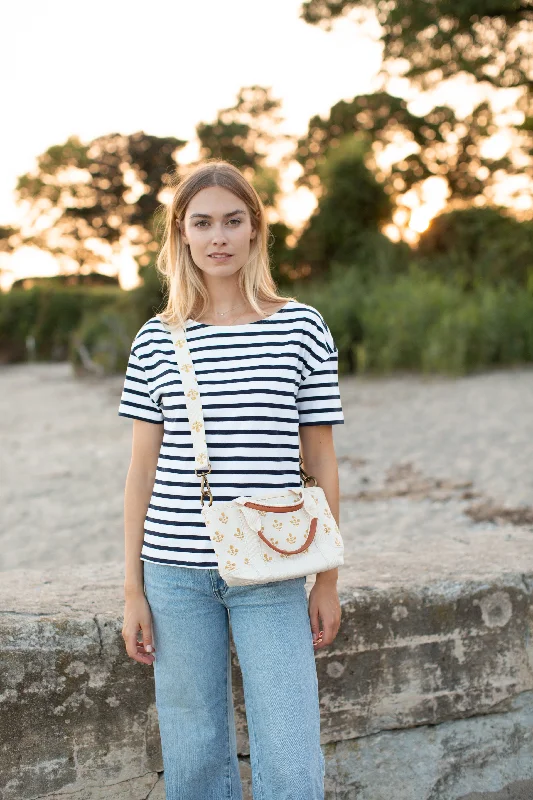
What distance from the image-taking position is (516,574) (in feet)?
6.98

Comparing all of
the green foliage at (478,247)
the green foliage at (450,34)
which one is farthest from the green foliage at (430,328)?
the green foliage at (450,34)

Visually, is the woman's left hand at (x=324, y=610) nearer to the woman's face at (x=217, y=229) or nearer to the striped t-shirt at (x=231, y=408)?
the striped t-shirt at (x=231, y=408)

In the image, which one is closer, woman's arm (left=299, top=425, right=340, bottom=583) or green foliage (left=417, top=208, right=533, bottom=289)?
woman's arm (left=299, top=425, right=340, bottom=583)

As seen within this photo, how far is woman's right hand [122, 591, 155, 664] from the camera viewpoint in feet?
5.34

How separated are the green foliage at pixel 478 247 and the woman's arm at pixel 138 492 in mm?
12793

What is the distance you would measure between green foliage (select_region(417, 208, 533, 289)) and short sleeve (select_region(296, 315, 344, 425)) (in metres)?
12.7

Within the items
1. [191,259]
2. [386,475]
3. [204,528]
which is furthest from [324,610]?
[386,475]

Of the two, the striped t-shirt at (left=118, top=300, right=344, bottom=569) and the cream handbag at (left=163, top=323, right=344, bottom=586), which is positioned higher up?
the striped t-shirt at (left=118, top=300, right=344, bottom=569)

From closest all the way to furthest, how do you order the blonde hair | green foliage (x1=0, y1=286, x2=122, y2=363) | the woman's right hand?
the woman's right hand
the blonde hair
green foliage (x1=0, y1=286, x2=122, y2=363)

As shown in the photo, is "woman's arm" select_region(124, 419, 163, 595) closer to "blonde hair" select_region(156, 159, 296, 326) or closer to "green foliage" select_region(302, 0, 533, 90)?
"blonde hair" select_region(156, 159, 296, 326)

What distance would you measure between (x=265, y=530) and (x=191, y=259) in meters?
0.68

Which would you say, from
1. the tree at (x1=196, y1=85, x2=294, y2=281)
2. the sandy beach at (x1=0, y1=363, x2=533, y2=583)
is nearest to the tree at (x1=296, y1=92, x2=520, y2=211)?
the tree at (x1=196, y1=85, x2=294, y2=281)

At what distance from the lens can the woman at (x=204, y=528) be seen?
4.96 feet

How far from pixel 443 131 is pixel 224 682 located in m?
25.6
